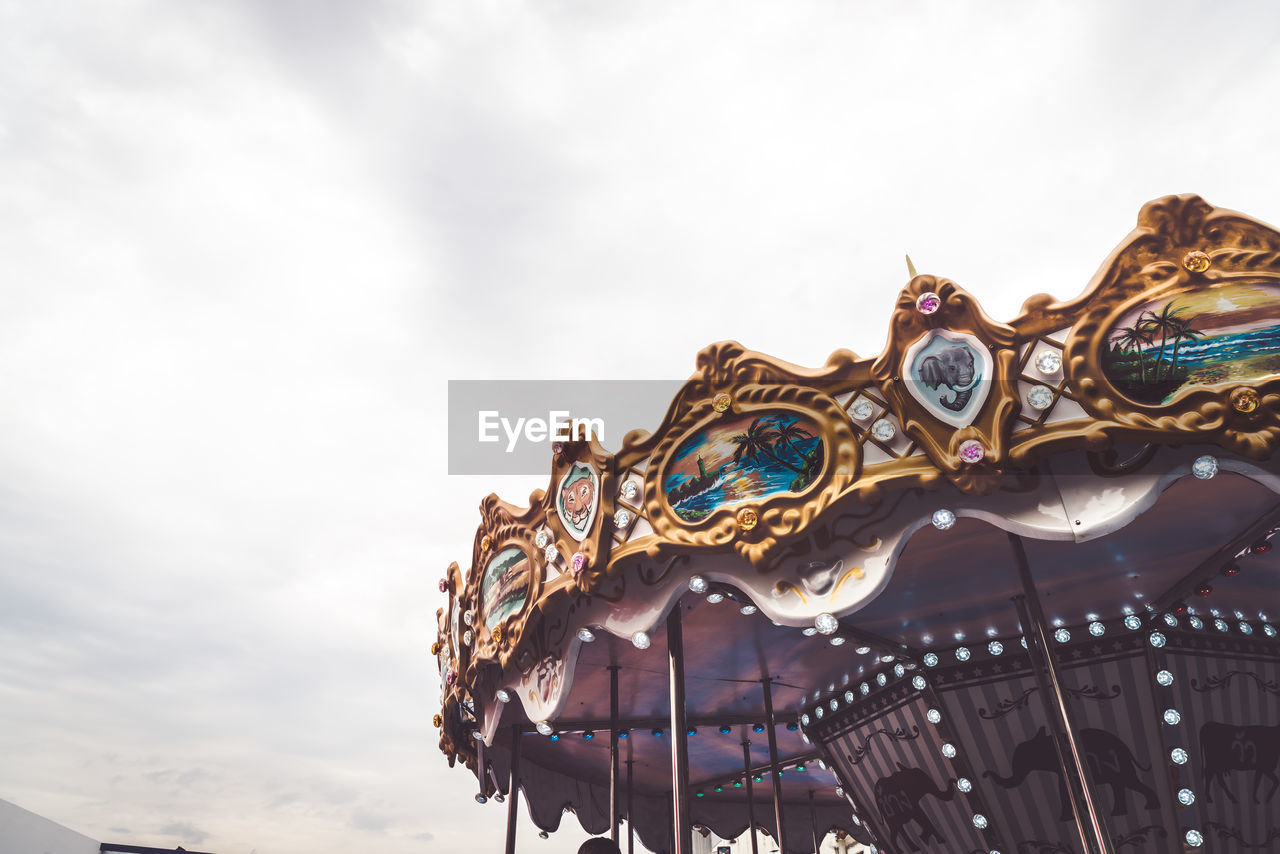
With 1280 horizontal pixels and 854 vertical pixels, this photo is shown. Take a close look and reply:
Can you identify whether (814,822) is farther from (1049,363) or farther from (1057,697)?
(1049,363)

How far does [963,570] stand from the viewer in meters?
6.43

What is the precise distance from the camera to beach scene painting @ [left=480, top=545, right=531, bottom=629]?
→ 716 centimetres

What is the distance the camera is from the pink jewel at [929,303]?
16.7ft

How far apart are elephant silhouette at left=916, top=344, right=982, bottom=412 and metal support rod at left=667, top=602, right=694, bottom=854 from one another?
238cm

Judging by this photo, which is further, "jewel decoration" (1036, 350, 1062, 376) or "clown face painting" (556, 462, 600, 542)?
"clown face painting" (556, 462, 600, 542)

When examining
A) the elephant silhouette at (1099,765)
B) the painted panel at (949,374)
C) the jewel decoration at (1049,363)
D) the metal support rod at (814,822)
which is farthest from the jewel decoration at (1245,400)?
the metal support rod at (814,822)

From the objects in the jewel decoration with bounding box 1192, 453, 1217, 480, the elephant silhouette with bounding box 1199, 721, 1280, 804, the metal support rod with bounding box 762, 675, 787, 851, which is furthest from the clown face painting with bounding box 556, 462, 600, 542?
the elephant silhouette with bounding box 1199, 721, 1280, 804

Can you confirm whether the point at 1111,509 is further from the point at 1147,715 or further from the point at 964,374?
the point at 1147,715

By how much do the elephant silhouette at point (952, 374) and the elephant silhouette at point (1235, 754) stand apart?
431 cm

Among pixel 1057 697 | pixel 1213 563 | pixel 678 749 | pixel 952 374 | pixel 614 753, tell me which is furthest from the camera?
pixel 614 753

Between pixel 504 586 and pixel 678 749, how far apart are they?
95.8 inches

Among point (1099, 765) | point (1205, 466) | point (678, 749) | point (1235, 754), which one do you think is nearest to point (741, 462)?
point (678, 749)

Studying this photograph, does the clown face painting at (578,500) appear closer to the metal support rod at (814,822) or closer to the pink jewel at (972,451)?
the pink jewel at (972,451)

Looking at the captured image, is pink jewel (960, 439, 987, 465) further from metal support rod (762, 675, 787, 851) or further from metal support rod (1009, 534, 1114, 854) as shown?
metal support rod (762, 675, 787, 851)
